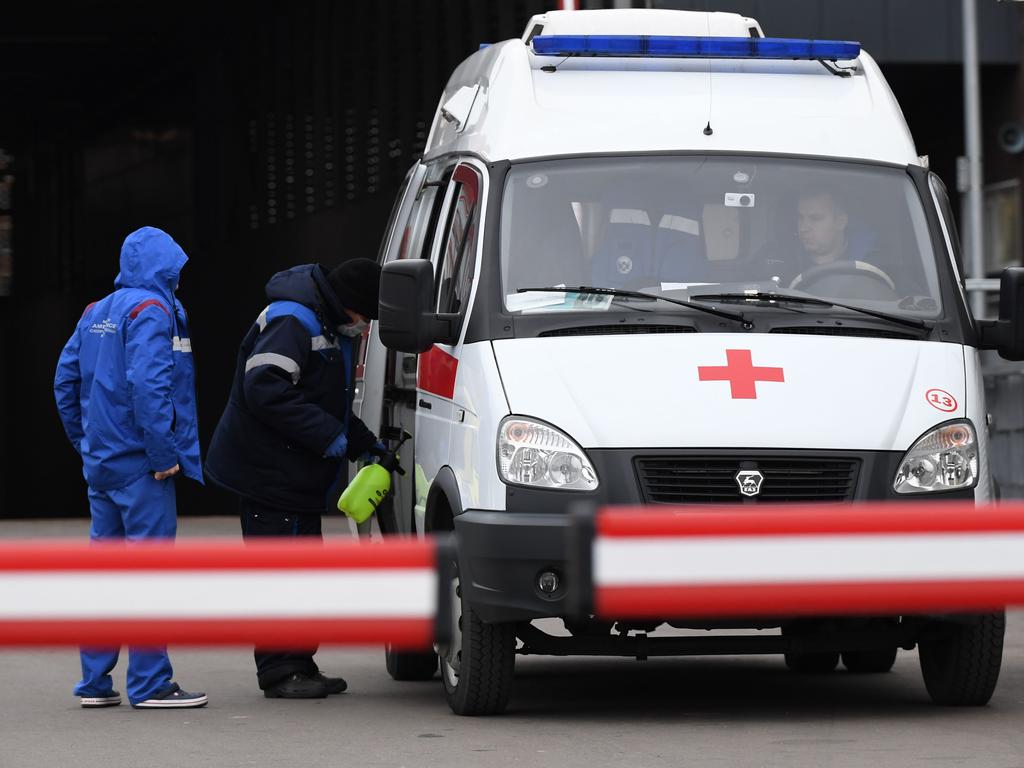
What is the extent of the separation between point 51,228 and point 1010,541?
134ft

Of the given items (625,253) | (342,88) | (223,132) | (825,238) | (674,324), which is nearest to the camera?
(674,324)

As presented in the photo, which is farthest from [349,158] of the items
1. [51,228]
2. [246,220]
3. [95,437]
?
[51,228]

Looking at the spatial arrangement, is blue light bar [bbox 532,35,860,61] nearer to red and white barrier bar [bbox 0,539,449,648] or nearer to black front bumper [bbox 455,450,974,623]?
black front bumper [bbox 455,450,974,623]

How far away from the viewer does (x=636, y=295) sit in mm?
7906

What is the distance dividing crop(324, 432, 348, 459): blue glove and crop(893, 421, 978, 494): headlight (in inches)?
93.7

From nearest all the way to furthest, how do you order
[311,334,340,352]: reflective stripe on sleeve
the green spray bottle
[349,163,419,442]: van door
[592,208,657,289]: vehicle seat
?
[592,208,657,289]: vehicle seat, [311,334,340,352]: reflective stripe on sleeve, the green spray bottle, [349,163,419,442]: van door

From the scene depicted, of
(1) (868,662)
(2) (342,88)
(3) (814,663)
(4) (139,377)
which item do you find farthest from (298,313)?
(2) (342,88)

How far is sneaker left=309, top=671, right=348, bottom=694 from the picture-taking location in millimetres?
8906

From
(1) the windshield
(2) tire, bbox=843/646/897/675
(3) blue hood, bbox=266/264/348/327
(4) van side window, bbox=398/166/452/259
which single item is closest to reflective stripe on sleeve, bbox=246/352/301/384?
(3) blue hood, bbox=266/264/348/327

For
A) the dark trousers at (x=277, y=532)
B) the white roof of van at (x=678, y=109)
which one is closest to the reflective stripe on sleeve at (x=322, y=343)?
the dark trousers at (x=277, y=532)

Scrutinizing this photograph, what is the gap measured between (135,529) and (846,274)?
298cm

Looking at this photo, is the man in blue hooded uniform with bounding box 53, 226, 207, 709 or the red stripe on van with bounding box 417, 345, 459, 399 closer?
the red stripe on van with bounding box 417, 345, 459, 399

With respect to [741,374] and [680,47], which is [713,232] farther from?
[680,47]

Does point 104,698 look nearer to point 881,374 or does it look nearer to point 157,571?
point 881,374
